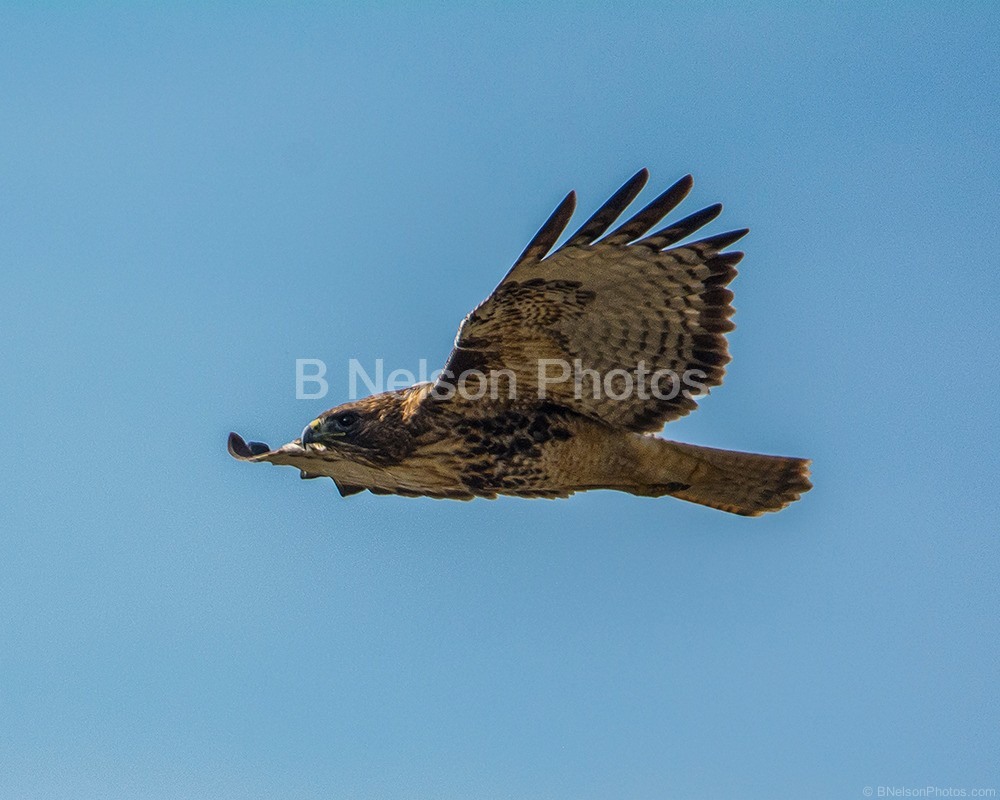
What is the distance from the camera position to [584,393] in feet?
26.0

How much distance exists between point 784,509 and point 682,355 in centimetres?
106

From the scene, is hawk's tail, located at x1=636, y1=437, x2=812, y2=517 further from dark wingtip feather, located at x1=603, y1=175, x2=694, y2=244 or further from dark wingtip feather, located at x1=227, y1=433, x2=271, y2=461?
dark wingtip feather, located at x1=227, y1=433, x2=271, y2=461

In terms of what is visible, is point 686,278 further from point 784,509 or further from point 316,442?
point 316,442

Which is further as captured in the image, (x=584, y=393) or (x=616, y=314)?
(x=584, y=393)

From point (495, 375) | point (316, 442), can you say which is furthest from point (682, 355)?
point (316, 442)

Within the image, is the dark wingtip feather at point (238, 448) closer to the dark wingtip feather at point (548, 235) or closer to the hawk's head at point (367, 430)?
the hawk's head at point (367, 430)

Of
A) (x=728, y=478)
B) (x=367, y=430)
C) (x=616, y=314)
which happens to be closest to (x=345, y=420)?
(x=367, y=430)

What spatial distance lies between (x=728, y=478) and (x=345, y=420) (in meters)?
1.97

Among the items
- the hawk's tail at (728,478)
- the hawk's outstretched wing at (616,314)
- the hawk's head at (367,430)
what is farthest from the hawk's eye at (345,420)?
the hawk's tail at (728,478)

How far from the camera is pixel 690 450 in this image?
26.2 feet

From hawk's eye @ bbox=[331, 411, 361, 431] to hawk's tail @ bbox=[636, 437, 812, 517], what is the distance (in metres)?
1.46

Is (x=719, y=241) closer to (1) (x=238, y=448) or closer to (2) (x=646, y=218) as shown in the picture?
(2) (x=646, y=218)

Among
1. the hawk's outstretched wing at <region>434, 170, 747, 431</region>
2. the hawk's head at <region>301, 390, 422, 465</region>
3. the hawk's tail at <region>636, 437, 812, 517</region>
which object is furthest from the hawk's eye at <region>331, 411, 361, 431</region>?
the hawk's tail at <region>636, 437, 812, 517</region>

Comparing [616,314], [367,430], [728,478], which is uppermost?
[616,314]
